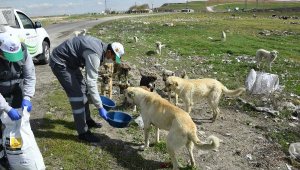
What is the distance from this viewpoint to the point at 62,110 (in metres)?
9.45

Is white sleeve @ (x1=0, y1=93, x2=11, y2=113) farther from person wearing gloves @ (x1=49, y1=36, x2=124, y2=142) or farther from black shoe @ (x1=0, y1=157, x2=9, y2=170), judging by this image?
person wearing gloves @ (x1=49, y1=36, x2=124, y2=142)

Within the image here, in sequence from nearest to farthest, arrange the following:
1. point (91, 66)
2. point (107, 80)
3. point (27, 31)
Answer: point (91, 66) < point (107, 80) < point (27, 31)

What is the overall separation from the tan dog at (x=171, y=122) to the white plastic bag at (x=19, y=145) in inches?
94.7

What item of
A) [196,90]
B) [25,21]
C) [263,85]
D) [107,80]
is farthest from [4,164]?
[25,21]

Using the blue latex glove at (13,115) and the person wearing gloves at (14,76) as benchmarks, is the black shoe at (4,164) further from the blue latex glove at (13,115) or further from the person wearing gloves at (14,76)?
the blue latex glove at (13,115)

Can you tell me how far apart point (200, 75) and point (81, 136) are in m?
7.72

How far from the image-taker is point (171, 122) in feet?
21.7

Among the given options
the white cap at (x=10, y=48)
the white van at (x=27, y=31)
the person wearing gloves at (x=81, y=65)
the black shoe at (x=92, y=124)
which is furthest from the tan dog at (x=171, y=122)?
the white van at (x=27, y=31)

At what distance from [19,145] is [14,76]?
1.13 metres

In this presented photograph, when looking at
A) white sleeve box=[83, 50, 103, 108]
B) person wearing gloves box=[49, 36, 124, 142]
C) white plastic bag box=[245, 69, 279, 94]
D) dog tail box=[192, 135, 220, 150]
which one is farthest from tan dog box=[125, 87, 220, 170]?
white plastic bag box=[245, 69, 279, 94]

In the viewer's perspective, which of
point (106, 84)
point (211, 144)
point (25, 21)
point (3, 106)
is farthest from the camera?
point (25, 21)

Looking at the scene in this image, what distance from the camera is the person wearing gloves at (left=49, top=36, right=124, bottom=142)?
657 centimetres

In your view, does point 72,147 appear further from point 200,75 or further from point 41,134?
point 200,75

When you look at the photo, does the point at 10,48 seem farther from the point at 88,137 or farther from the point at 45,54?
the point at 45,54
